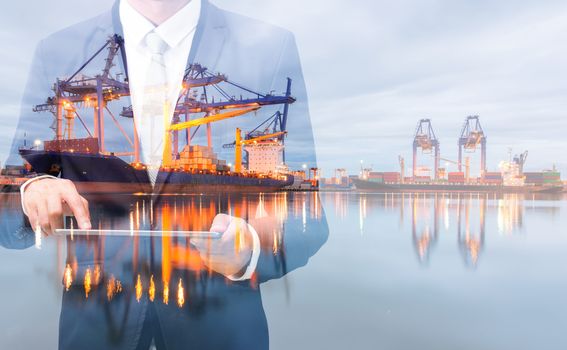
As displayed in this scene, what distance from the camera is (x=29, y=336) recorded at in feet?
12.3

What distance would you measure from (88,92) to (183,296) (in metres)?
3.13

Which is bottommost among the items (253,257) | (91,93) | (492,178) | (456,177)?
(492,178)

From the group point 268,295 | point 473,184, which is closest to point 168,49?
point 268,295

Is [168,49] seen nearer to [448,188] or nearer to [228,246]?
[228,246]

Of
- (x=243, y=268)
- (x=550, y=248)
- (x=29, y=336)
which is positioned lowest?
(x=550, y=248)

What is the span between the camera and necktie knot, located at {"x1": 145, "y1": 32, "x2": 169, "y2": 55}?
142 centimetres

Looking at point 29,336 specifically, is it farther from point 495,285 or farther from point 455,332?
point 495,285

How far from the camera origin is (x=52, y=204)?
131 centimetres

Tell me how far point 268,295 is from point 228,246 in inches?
33.8

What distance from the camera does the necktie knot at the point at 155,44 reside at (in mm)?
1423

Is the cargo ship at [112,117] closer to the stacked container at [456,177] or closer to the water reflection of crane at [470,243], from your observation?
the water reflection of crane at [470,243]


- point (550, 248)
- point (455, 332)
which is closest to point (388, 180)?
point (550, 248)

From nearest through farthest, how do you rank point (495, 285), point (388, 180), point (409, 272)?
point (495, 285) → point (409, 272) → point (388, 180)

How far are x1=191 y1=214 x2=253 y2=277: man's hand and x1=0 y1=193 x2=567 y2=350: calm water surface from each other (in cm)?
10
